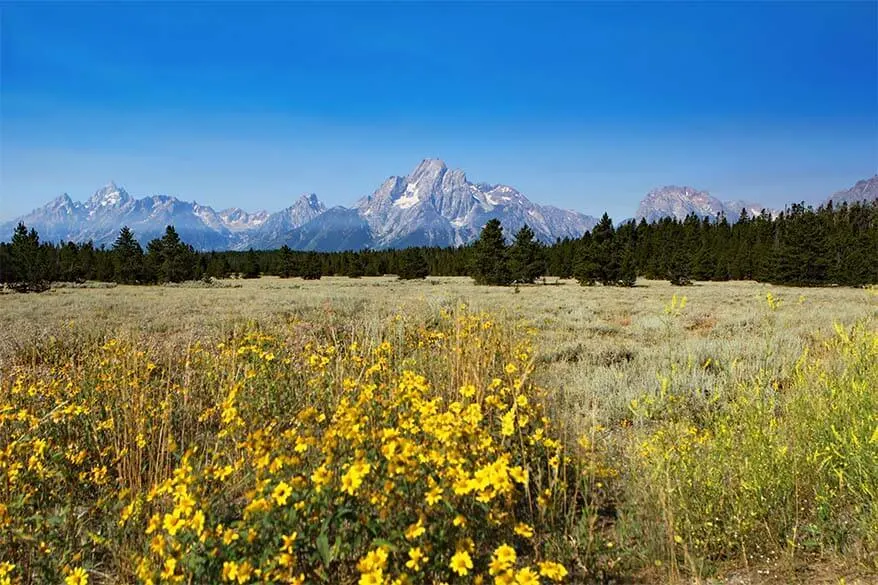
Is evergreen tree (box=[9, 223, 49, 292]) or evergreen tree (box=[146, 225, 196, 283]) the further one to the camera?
evergreen tree (box=[146, 225, 196, 283])

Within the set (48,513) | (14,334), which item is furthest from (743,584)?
(14,334)

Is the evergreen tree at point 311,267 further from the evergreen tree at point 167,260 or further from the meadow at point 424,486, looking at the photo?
the meadow at point 424,486

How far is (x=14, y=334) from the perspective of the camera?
9.99 m

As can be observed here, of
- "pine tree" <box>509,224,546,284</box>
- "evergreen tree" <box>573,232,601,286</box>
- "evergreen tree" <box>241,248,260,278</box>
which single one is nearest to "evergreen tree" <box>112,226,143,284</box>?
"evergreen tree" <box>241,248,260,278</box>

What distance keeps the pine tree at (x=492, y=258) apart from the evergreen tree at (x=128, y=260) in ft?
121

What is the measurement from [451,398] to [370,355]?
1208 millimetres

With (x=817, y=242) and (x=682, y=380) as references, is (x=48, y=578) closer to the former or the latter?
(x=682, y=380)

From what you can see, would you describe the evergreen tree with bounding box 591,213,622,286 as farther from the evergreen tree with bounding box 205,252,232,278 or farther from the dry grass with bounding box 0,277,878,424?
the evergreen tree with bounding box 205,252,232,278

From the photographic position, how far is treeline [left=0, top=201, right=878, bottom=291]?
42.1 meters

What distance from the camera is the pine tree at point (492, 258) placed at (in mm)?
43312

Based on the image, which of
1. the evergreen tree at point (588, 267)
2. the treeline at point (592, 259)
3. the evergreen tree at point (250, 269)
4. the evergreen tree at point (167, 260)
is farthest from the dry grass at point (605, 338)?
the evergreen tree at point (250, 269)

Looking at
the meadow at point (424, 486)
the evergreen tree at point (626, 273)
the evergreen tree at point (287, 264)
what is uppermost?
the evergreen tree at point (287, 264)

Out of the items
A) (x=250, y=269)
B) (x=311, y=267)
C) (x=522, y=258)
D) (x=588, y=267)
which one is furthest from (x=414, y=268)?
(x=250, y=269)

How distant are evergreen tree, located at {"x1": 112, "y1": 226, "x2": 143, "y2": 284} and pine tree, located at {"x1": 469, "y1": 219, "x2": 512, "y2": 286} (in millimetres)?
36861
